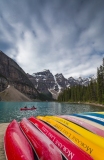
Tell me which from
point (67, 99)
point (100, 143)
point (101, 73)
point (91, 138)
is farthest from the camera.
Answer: point (67, 99)

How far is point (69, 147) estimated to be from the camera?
3625 mm

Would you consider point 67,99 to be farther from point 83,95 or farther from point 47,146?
point 47,146

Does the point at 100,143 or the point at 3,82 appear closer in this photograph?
the point at 100,143

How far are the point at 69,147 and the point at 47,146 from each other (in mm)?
571

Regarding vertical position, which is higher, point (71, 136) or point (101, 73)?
point (101, 73)

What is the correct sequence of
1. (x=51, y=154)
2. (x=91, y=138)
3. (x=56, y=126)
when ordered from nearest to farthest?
(x=51, y=154)
(x=91, y=138)
(x=56, y=126)

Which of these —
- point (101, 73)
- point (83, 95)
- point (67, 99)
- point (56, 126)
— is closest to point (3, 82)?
point (67, 99)

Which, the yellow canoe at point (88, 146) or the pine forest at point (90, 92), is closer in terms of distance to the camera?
the yellow canoe at point (88, 146)

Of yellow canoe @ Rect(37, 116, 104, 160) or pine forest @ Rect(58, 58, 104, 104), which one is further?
pine forest @ Rect(58, 58, 104, 104)

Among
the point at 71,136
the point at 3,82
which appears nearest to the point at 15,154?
the point at 71,136

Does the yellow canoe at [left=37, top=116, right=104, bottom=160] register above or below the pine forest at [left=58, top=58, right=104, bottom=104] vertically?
below

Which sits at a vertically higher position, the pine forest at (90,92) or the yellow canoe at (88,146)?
the pine forest at (90,92)

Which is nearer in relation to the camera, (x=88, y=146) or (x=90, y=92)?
(x=88, y=146)

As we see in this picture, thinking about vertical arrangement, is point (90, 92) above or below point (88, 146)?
above
